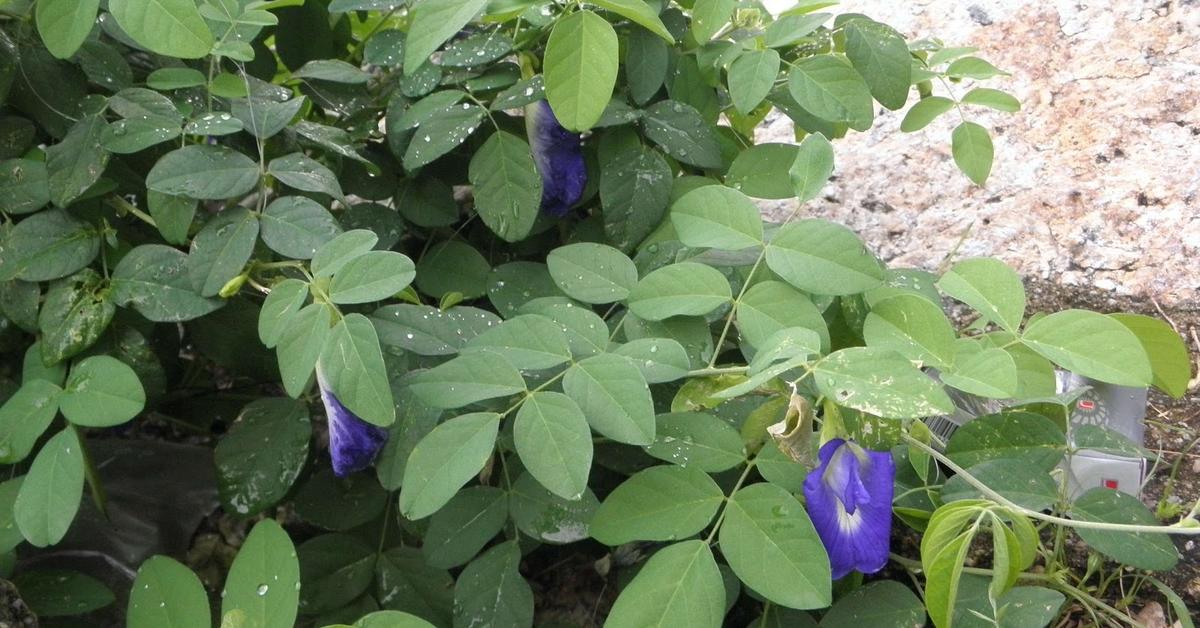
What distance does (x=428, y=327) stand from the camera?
0.95 meters

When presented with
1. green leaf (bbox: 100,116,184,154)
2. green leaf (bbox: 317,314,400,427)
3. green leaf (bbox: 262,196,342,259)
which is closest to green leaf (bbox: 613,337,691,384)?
green leaf (bbox: 317,314,400,427)

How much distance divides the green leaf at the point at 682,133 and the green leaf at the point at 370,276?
16.6 inches

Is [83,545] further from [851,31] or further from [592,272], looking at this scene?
[851,31]

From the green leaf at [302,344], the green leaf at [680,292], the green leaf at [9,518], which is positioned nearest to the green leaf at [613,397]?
the green leaf at [680,292]

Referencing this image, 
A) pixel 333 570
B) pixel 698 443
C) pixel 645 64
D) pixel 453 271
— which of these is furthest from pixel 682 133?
pixel 333 570

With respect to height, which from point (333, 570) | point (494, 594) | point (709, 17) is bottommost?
point (333, 570)

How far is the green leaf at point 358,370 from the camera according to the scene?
0.79m

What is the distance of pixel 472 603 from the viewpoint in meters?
0.94

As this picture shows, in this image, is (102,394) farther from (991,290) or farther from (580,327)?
(991,290)

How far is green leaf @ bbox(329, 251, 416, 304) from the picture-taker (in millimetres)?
841

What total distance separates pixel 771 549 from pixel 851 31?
26.8 inches

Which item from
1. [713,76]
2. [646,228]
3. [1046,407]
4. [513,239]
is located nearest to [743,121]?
[713,76]

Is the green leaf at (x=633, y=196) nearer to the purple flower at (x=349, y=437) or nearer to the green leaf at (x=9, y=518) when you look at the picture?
the purple flower at (x=349, y=437)

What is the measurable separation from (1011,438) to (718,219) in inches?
14.9
